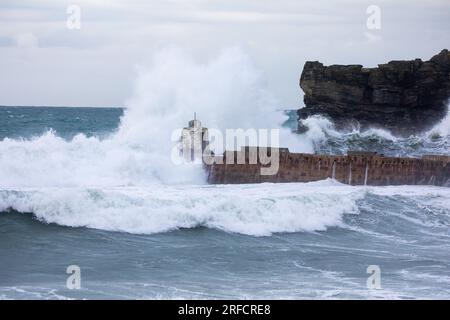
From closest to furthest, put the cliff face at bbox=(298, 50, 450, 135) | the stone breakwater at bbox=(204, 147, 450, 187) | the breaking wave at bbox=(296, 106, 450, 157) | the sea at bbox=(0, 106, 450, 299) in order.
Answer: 1. the sea at bbox=(0, 106, 450, 299)
2. the stone breakwater at bbox=(204, 147, 450, 187)
3. the breaking wave at bbox=(296, 106, 450, 157)
4. the cliff face at bbox=(298, 50, 450, 135)

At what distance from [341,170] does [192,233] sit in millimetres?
6763

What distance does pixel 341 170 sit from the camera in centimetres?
2234

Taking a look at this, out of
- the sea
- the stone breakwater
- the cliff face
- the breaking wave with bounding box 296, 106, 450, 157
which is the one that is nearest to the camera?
the sea

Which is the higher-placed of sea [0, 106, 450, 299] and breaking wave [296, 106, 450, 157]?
breaking wave [296, 106, 450, 157]

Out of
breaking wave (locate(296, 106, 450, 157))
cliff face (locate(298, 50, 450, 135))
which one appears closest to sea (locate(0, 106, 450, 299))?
breaking wave (locate(296, 106, 450, 157))

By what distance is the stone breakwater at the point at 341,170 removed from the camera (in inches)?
875

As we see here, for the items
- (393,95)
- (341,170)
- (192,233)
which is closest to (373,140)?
(393,95)

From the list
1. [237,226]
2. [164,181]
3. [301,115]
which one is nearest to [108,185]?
[164,181]

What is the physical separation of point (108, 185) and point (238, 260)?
7.48 m

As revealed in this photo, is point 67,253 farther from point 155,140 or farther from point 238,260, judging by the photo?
point 155,140

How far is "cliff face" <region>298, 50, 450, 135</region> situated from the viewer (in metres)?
43.1

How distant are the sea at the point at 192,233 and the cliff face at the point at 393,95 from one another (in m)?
20.0

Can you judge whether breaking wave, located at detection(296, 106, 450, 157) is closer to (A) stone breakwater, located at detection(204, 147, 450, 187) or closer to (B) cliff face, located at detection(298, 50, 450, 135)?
(B) cliff face, located at detection(298, 50, 450, 135)

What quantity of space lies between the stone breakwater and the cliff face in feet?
66.1
